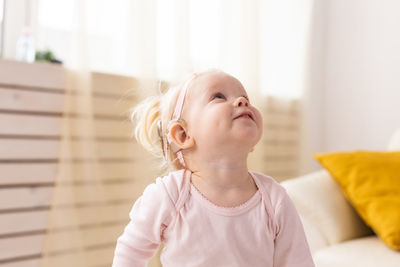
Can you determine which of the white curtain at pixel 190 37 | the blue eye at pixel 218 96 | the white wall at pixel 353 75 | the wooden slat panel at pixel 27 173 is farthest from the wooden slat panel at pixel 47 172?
the white wall at pixel 353 75

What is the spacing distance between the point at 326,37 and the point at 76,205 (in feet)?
6.91

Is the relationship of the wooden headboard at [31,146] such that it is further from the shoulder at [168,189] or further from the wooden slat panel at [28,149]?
the shoulder at [168,189]

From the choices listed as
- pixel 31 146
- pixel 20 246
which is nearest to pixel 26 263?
pixel 20 246

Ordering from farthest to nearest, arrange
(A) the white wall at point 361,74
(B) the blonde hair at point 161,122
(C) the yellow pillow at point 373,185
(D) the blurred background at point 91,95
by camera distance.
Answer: (A) the white wall at point 361,74, (D) the blurred background at point 91,95, (C) the yellow pillow at point 373,185, (B) the blonde hair at point 161,122

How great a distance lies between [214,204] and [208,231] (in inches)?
2.3

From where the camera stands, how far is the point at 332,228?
63.1 inches

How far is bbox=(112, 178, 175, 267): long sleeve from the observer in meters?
0.90

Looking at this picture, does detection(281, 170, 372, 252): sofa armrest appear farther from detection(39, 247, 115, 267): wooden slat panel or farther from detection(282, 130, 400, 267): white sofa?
detection(39, 247, 115, 267): wooden slat panel

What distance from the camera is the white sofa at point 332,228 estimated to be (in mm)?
1396

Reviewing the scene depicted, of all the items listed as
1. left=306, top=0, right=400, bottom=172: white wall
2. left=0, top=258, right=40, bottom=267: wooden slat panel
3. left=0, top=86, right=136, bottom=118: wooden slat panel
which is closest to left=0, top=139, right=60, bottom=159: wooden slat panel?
left=0, top=86, right=136, bottom=118: wooden slat panel

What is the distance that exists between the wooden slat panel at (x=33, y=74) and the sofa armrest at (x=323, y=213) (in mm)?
986

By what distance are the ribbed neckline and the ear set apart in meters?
0.09

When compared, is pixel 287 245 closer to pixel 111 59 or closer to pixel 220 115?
pixel 220 115

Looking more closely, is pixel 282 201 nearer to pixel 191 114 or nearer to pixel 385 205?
pixel 191 114
